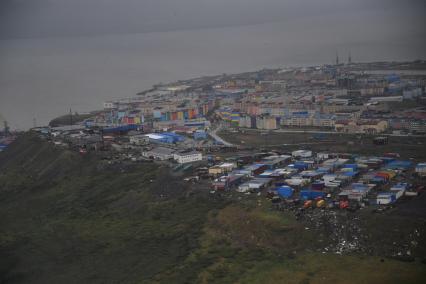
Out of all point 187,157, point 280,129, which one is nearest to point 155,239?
point 187,157

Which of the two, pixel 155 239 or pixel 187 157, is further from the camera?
pixel 187 157

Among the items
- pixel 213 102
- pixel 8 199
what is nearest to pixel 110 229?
pixel 8 199

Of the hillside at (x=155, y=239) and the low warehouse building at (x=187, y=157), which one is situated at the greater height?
the low warehouse building at (x=187, y=157)

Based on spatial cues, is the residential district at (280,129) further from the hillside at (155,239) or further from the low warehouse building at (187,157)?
the hillside at (155,239)

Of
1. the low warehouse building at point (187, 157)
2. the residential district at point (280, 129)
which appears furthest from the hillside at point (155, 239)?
the residential district at point (280, 129)

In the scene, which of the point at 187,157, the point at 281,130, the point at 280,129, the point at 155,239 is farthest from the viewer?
the point at 280,129

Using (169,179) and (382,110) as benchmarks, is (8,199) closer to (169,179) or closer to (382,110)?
(169,179)

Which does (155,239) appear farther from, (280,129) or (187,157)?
(280,129)

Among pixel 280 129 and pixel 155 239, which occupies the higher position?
pixel 280 129
